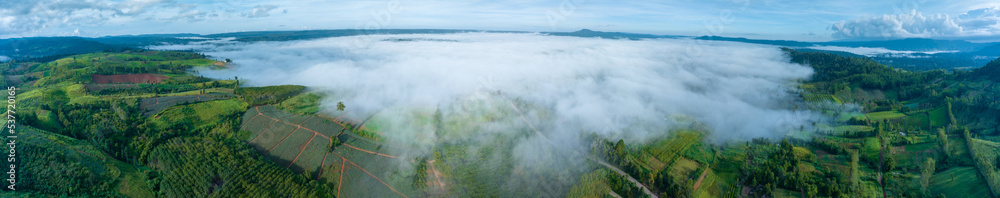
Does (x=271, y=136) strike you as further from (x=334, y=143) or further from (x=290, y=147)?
(x=334, y=143)

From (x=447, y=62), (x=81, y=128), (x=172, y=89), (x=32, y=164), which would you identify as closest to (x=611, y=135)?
(x=447, y=62)

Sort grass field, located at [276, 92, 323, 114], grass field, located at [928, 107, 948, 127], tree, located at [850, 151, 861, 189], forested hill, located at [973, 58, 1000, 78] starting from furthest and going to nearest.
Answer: forested hill, located at [973, 58, 1000, 78] < grass field, located at [928, 107, 948, 127] < grass field, located at [276, 92, 323, 114] < tree, located at [850, 151, 861, 189]

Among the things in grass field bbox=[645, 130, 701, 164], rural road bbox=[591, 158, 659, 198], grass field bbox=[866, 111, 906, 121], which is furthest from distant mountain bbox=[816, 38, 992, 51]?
rural road bbox=[591, 158, 659, 198]

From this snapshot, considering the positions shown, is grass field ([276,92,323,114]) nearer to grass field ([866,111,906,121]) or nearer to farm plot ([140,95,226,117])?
farm plot ([140,95,226,117])

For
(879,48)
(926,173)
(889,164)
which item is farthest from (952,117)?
(879,48)

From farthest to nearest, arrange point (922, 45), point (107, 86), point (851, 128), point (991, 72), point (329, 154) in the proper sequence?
point (922, 45), point (991, 72), point (107, 86), point (851, 128), point (329, 154)

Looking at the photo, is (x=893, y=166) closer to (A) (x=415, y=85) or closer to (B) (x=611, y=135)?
(B) (x=611, y=135)

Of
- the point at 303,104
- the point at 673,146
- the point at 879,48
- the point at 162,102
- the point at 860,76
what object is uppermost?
the point at 879,48
